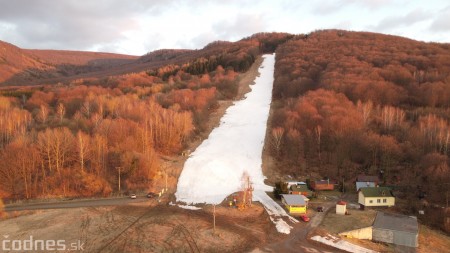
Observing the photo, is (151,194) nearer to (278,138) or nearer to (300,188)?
(300,188)

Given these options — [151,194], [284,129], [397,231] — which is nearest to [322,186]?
[397,231]

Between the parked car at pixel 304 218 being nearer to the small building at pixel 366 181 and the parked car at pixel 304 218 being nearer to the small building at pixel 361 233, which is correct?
the small building at pixel 361 233

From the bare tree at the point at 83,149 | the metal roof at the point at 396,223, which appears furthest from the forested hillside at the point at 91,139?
the metal roof at the point at 396,223

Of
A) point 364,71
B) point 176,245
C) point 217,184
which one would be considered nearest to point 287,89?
point 364,71

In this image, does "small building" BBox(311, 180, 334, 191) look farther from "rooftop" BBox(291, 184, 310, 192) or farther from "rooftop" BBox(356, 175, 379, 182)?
"rooftop" BBox(356, 175, 379, 182)

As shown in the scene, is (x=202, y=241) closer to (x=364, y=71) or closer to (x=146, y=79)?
(x=364, y=71)

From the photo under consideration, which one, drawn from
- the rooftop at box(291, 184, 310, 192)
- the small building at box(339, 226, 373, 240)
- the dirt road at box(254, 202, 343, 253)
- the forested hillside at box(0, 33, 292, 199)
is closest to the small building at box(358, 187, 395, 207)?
the rooftop at box(291, 184, 310, 192)

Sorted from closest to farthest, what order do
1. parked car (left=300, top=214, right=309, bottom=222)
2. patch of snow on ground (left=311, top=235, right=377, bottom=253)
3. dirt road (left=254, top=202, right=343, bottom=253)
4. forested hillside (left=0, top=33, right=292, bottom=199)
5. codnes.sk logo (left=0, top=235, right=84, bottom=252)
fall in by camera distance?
codnes.sk logo (left=0, top=235, right=84, bottom=252) → dirt road (left=254, top=202, right=343, bottom=253) → patch of snow on ground (left=311, top=235, right=377, bottom=253) → parked car (left=300, top=214, right=309, bottom=222) → forested hillside (left=0, top=33, right=292, bottom=199)
